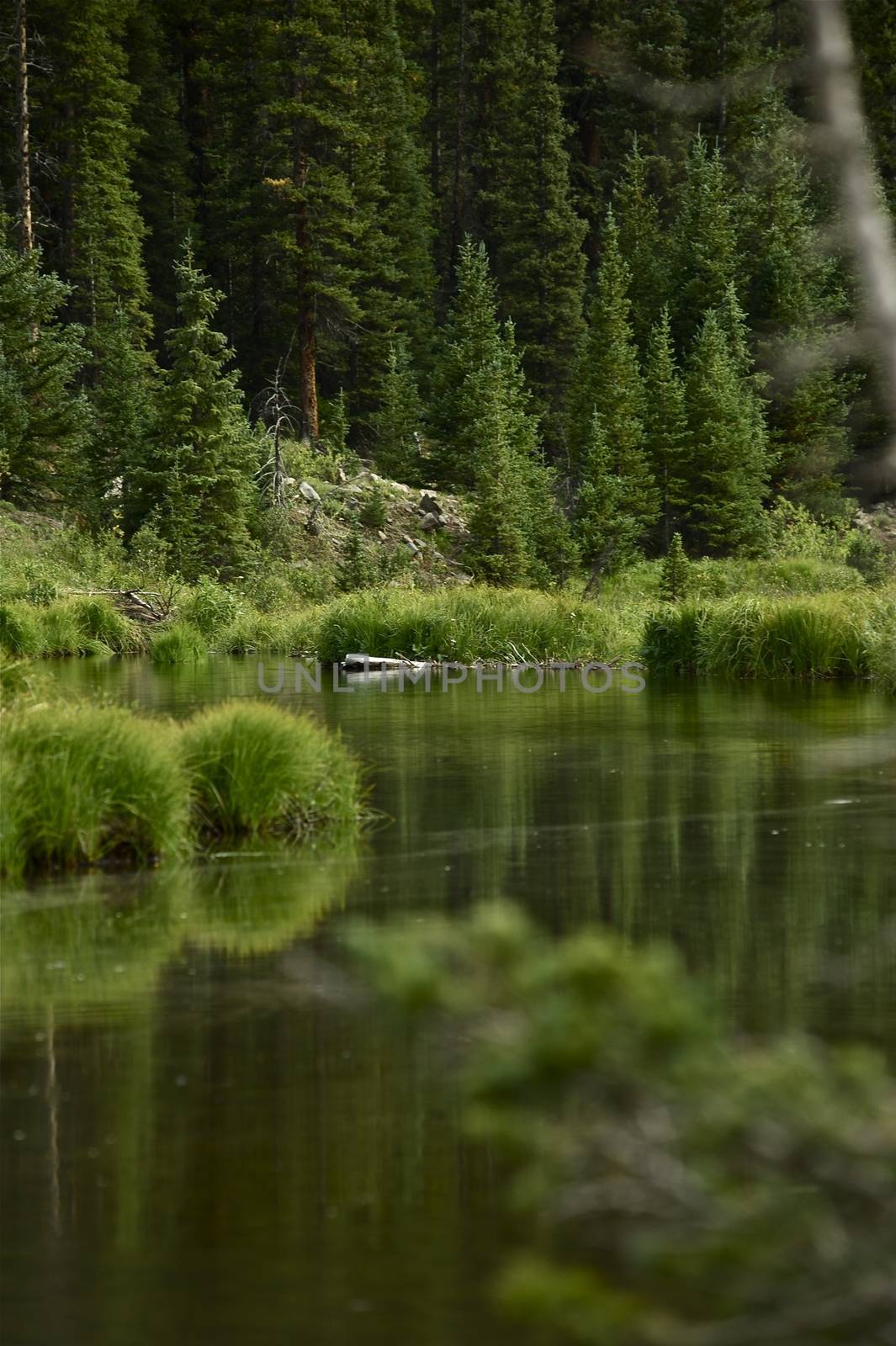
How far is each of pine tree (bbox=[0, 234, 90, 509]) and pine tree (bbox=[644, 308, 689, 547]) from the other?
15.1 m

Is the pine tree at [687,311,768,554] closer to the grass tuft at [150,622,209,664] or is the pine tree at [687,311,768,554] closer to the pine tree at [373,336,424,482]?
the pine tree at [373,336,424,482]

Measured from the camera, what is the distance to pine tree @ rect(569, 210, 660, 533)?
47.8 m

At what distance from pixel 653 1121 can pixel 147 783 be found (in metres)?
8.21

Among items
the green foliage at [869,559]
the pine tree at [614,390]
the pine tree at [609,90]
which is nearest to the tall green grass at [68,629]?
the green foliage at [869,559]

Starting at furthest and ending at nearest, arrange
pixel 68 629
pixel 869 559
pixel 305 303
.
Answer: pixel 305 303 < pixel 869 559 < pixel 68 629

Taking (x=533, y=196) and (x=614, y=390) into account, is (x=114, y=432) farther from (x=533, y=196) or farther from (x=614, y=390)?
(x=533, y=196)

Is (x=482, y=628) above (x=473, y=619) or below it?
below

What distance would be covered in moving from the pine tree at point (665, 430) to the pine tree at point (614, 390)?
0.34 metres

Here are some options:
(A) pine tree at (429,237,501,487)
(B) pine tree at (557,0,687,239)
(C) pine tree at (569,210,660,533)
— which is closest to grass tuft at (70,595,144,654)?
(A) pine tree at (429,237,501,487)

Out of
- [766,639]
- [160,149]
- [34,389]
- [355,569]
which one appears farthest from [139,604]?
[160,149]

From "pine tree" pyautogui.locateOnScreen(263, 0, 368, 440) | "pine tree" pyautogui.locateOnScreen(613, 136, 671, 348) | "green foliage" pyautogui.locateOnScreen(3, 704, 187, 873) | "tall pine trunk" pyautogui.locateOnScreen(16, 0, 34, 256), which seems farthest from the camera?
"pine tree" pyautogui.locateOnScreen(613, 136, 671, 348)

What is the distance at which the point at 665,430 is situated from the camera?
48.5 m

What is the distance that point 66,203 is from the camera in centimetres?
5159

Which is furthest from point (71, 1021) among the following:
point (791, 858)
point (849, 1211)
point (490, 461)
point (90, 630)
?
point (490, 461)
